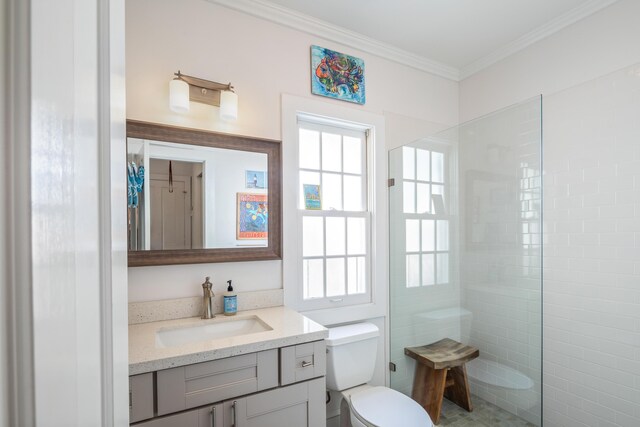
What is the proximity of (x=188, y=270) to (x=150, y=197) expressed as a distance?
43 centimetres

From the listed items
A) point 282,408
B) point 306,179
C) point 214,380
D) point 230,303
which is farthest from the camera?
point 306,179

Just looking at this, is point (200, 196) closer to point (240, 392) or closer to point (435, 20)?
point (240, 392)

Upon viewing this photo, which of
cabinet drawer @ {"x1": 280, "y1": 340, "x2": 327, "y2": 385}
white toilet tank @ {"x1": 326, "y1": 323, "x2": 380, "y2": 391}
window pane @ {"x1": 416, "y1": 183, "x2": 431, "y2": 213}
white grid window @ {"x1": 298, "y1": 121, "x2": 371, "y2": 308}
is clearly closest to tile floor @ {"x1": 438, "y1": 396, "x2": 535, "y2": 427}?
white toilet tank @ {"x1": 326, "y1": 323, "x2": 380, "y2": 391}

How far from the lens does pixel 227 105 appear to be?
1750 millimetres

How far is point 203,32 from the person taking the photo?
1.78 m

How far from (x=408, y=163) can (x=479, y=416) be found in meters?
1.64

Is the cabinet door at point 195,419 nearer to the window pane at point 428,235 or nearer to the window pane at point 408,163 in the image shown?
the window pane at point 428,235

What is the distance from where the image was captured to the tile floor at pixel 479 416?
1756 millimetres

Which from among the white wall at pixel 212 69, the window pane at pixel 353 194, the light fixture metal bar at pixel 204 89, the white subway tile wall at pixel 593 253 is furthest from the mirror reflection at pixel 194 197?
the white subway tile wall at pixel 593 253

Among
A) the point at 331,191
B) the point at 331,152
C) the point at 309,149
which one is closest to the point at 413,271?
the point at 331,191

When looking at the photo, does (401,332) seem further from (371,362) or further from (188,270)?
(188,270)

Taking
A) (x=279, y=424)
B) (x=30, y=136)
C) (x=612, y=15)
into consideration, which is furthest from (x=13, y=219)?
(x=612, y=15)

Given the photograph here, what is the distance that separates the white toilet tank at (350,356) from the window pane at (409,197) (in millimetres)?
850

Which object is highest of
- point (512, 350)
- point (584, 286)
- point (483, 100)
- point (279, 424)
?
point (483, 100)
